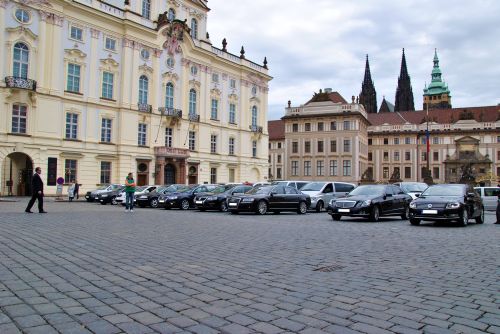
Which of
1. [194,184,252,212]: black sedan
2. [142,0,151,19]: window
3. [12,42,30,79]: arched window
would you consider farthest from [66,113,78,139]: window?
[194,184,252,212]: black sedan

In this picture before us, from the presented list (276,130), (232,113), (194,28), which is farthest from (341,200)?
(276,130)

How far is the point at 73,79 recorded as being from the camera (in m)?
42.1

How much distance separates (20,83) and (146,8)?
1852cm

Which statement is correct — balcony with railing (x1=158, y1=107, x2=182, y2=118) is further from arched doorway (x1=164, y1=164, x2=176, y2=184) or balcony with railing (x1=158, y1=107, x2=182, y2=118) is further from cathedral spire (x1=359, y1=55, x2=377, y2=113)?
cathedral spire (x1=359, y1=55, x2=377, y2=113)

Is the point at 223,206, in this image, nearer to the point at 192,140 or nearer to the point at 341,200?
the point at 341,200

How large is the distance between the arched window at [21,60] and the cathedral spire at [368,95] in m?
105

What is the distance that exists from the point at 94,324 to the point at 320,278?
136 inches

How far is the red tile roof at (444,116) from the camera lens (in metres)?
99.4

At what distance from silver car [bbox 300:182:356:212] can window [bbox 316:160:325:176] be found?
54036 millimetres

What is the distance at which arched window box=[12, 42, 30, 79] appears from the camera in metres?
37.8

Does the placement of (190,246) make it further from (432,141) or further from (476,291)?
(432,141)

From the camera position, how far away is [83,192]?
42188mm

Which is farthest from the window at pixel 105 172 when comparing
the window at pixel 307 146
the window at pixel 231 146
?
the window at pixel 307 146

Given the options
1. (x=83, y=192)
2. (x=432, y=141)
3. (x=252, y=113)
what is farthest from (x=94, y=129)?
(x=432, y=141)
